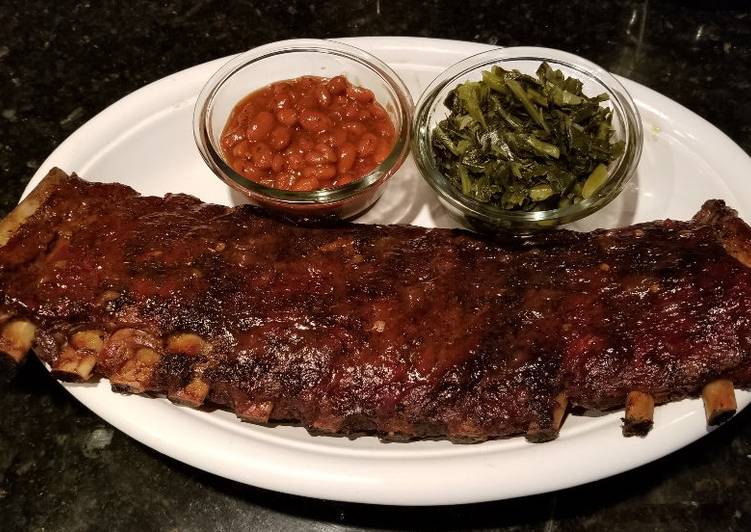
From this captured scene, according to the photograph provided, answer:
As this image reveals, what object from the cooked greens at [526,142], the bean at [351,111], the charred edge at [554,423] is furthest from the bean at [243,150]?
the charred edge at [554,423]

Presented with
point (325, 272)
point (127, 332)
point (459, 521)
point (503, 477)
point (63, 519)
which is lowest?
point (63, 519)

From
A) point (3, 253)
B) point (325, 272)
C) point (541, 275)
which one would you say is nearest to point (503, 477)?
point (541, 275)

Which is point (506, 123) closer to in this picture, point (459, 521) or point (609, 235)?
point (609, 235)

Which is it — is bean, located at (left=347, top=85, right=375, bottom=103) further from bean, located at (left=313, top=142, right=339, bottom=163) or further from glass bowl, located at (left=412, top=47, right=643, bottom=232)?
bean, located at (left=313, top=142, right=339, bottom=163)

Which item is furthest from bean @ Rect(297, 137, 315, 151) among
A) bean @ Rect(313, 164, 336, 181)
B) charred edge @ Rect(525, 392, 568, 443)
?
charred edge @ Rect(525, 392, 568, 443)

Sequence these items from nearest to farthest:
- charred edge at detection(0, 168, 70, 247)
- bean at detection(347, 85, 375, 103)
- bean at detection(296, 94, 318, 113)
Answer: charred edge at detection(0, 168, 70, 247)
bean at detection(296, 94, 318, 113)
bean at detection(347, 85, 375, 103)
